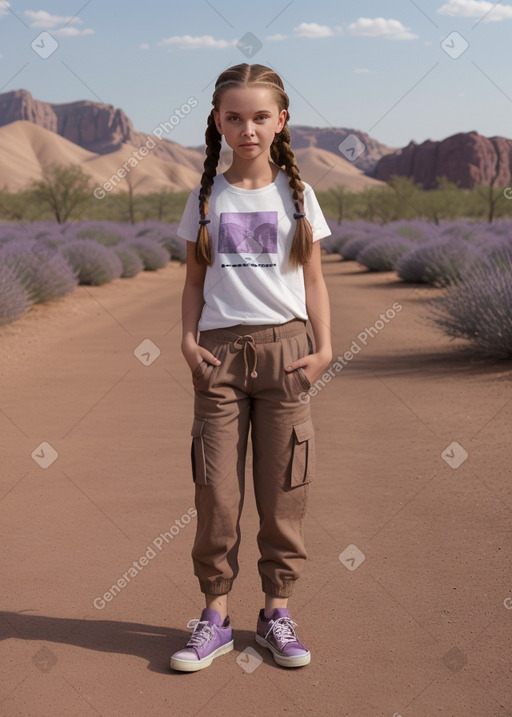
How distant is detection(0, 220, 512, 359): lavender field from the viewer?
11328mm

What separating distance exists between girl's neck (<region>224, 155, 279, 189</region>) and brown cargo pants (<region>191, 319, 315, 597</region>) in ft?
1.91

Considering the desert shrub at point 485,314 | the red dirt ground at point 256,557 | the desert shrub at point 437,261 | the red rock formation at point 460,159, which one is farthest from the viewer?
the red rock formation at point 460,159

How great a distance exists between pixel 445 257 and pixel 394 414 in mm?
12881

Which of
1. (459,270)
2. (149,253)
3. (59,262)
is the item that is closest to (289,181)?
(459,270)

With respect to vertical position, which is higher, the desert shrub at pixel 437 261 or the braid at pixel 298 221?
the braid at pixel 298 221

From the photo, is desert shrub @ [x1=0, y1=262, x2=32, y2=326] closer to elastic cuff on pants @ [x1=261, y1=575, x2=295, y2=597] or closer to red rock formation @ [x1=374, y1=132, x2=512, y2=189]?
elastic cuff on pants @ [x1=261, y1=575, x2=295, y2=597]

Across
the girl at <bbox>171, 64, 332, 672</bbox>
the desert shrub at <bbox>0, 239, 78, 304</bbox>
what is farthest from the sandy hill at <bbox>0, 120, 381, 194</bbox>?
the girl at <bbox>171, 64, 332, 672</bbox>

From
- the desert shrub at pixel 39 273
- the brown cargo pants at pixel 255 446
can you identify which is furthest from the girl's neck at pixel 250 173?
the desert shrub at pixel 39 273

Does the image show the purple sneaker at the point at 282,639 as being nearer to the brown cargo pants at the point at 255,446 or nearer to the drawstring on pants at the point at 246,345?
the brown cargo pants at the point at 255,446

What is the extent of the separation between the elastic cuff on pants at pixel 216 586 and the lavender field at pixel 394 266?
7.57m

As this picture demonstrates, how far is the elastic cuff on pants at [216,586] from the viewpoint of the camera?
12.3 ft

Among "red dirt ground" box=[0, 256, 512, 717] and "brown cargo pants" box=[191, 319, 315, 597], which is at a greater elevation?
"brown cargo pants" box=[191, 319, 315, 597]

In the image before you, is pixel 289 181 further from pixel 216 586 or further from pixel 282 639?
pixel 282 639

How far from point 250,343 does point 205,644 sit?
1.24 meters
